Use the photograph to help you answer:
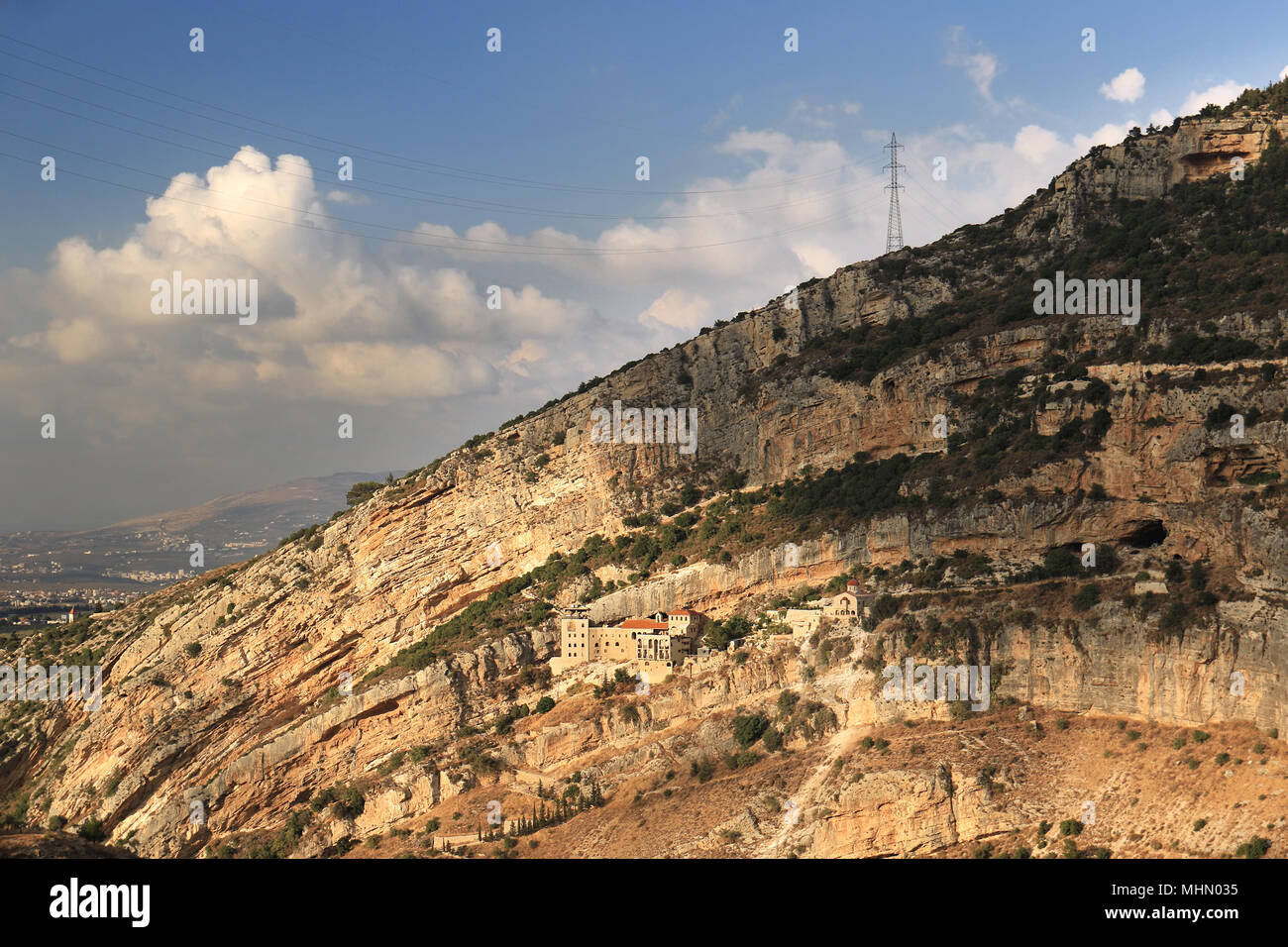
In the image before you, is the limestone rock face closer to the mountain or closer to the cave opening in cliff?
the mountain

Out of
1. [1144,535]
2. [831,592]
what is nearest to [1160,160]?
[1144,535]

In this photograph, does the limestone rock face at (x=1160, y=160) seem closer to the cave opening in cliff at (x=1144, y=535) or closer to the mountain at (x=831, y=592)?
the mountain at (x=831, y=592)

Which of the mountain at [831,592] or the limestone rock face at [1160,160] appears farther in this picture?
the limestone rock face at [1160,160]

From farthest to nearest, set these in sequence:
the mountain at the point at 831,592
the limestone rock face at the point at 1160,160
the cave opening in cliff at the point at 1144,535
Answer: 1. the limestone rock face at the point at 1160,160
2. the cave opening in cliff at the point at 1144,535
3. the mountain at the point at 831,592

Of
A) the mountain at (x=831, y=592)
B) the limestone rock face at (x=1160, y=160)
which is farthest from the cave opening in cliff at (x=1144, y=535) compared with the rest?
the limestone rock face at (x=1160, y=160)

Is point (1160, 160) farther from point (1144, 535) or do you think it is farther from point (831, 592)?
point (831, 592)

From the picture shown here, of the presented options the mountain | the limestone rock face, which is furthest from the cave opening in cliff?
the limestone rock face
